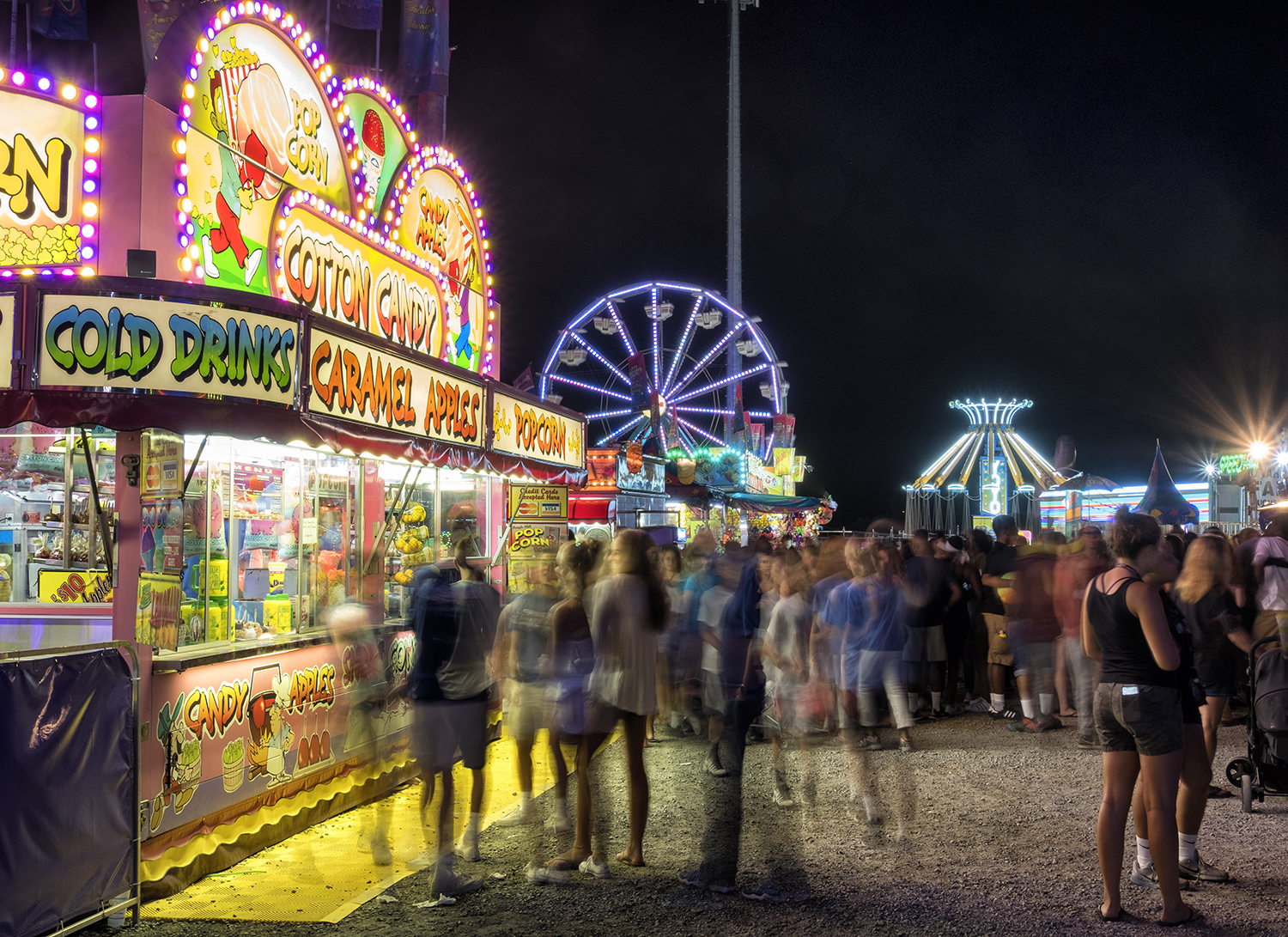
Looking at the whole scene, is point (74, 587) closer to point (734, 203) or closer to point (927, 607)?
point (927, 607)

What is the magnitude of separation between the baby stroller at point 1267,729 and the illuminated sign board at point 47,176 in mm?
6547

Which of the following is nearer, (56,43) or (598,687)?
(598,687)

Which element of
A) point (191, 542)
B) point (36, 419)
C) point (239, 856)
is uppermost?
point (36, 419)

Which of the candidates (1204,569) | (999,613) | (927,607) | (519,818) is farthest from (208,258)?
(999,613)

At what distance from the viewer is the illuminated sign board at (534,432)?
8.51 meters

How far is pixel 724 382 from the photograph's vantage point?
29812 millimetres

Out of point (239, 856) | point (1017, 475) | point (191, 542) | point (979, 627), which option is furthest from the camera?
point (1017, 475)

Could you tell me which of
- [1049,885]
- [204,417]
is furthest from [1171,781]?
[204,417]

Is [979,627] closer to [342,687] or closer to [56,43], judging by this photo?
[342,687]

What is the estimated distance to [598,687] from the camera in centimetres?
492

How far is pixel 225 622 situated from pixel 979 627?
7.28m

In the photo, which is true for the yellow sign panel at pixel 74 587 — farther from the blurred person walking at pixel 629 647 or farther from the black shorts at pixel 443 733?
the blurred person walking at pixel 629 647

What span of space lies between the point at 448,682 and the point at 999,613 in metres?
6.30

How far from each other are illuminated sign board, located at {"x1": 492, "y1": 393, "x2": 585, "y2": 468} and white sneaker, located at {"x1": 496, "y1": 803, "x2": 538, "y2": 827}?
10.2 feet
